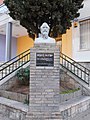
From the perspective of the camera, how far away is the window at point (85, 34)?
9.60 metres

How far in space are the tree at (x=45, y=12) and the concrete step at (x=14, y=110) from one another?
11.5ft

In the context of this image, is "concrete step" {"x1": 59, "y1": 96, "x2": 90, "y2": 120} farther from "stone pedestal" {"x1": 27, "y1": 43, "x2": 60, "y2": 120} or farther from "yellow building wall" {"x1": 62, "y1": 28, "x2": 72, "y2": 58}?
"yellow building wall" {"x1": 62, "y1": 28, "x2": 72, "y2": 58}

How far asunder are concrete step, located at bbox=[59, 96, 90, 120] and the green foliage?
198 centimetres

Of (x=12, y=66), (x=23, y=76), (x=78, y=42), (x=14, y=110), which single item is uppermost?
(x=78, y=42)

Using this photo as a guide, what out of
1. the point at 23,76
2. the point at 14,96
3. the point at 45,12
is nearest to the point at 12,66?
the point at 23,76

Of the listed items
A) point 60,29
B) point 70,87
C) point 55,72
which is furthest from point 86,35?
point 55,72

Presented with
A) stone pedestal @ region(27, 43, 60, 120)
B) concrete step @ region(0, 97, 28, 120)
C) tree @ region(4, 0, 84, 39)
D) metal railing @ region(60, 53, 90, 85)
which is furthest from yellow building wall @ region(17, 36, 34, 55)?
stone pedestal @ region(27, 43, 60, 120)

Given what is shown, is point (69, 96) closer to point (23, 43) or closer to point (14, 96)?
point (14, 96)

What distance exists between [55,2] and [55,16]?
53cm

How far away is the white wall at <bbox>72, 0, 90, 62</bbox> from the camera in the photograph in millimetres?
9398

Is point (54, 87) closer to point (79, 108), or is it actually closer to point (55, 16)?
point (79, 108)

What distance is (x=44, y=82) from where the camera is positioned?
475 cm

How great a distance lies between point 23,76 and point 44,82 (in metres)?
2.36

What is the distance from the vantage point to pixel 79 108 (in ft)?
18.1
